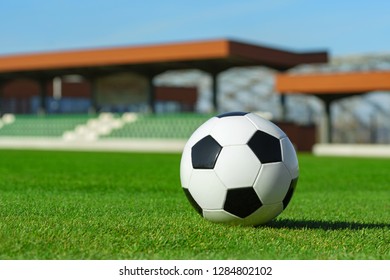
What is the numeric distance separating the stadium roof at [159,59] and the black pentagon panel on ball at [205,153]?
3031 cm

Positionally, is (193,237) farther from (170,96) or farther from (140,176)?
(170,96)

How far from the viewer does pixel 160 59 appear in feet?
129

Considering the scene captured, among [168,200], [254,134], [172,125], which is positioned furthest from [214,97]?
[254,134]

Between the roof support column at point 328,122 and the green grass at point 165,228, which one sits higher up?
the green grass at point 165,228

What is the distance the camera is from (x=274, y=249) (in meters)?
5.58

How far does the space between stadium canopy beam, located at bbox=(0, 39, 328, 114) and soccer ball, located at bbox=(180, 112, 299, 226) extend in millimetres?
30249

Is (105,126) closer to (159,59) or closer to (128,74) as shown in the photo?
(128,74)

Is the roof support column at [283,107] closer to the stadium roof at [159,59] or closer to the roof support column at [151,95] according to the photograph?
the stadium roof at [159,59]

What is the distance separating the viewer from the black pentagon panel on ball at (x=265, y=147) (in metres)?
6.34

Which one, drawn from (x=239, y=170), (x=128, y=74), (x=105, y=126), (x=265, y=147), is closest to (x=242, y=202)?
(x=239, y=170)

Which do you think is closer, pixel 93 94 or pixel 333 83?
pixel 333 83

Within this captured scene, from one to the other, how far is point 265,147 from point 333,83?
30729mm

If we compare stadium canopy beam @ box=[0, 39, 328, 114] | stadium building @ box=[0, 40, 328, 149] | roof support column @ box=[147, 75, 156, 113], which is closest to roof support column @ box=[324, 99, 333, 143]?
stadium building @ box=[0, 40, 328, 149]

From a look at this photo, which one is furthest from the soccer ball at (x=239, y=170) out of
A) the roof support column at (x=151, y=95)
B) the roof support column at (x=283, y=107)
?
the roof support column at (x=151, y=95)
